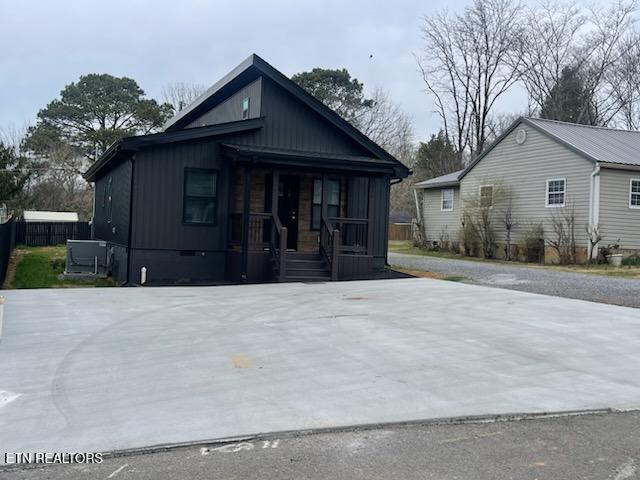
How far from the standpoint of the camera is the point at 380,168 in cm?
1596

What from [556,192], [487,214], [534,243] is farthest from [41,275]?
[556,192]

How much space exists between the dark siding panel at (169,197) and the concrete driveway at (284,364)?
140 inches

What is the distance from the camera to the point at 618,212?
20844mm

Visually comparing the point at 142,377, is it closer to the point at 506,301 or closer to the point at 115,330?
the point at 115,330

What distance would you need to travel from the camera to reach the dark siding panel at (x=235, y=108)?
53.2ft

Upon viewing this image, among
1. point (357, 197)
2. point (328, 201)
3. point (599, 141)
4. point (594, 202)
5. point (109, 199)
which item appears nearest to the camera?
point (328, 201)

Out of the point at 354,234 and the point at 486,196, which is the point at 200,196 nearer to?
the point at 354,234

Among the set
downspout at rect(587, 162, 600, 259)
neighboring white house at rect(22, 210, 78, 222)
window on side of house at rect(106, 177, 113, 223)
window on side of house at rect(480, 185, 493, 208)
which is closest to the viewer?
window on side of house at rect(106, 177, 113, 223)

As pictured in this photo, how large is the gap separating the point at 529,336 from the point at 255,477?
17.8 ft

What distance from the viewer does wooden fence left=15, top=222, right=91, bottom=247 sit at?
28.5 meters

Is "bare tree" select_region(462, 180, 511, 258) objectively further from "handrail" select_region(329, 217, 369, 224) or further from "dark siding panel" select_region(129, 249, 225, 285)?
"dark siding panel" select_region(129, 249, 225, 285)

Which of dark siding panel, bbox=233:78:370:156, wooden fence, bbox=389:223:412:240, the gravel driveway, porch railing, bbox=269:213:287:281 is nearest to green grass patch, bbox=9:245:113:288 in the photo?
porch railing, bbox=269:213:287:281

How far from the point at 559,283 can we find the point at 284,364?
995 centimetres

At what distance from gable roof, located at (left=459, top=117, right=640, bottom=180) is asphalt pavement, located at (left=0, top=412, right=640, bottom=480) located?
17.8m
